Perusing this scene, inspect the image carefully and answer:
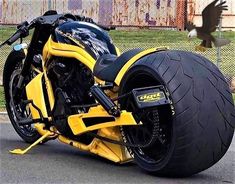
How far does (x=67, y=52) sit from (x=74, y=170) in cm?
114

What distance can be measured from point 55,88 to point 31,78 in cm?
58

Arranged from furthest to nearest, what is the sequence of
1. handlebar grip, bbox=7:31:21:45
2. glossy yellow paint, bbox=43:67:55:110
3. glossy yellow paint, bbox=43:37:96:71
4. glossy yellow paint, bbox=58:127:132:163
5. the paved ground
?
1. handlebar grip, bbox=7:31:21:45
2. glossy yellow paint, bbox=43:67:55:110
3. glossy yellow paint, bbox=43:37:96:71
4. glossy yellow paint, bbox=58:127:132:163
5. the paved ground

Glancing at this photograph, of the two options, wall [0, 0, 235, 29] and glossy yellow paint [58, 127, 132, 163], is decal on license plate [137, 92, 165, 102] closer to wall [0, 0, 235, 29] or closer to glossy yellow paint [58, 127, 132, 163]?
glossy yellow paint [58, 127, 132, 163]

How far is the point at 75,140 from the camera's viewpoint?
21.4 ft

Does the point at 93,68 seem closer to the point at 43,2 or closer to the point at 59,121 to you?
the point at 59,121

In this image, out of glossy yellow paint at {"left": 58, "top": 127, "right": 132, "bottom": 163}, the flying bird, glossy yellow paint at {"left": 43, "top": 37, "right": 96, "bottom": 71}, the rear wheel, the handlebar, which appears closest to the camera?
glossy yellow paint at {"left": 58, "top": 127, "right": 132, "bottom": 163}

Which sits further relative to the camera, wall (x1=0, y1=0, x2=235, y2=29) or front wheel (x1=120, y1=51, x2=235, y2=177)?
wall (x1=0, y1=0, x2=235, y2=29)

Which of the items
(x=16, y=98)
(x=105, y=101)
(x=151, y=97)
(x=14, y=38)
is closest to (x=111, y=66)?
(x=105, y=101)

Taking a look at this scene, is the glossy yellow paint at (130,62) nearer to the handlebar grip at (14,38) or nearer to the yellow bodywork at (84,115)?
the yellow bodywork at (84,115)

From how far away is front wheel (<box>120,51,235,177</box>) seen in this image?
5238mm

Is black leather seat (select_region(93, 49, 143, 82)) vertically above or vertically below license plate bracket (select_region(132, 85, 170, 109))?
above

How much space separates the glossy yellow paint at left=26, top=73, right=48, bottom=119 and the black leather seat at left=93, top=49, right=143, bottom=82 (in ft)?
3.35

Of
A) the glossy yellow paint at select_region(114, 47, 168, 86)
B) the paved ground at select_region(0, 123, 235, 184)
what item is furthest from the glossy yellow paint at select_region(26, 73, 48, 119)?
the glossy yellow paint at select_region(114, 47, 168, 86)

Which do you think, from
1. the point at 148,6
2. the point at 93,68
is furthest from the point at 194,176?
the point at 148,6
